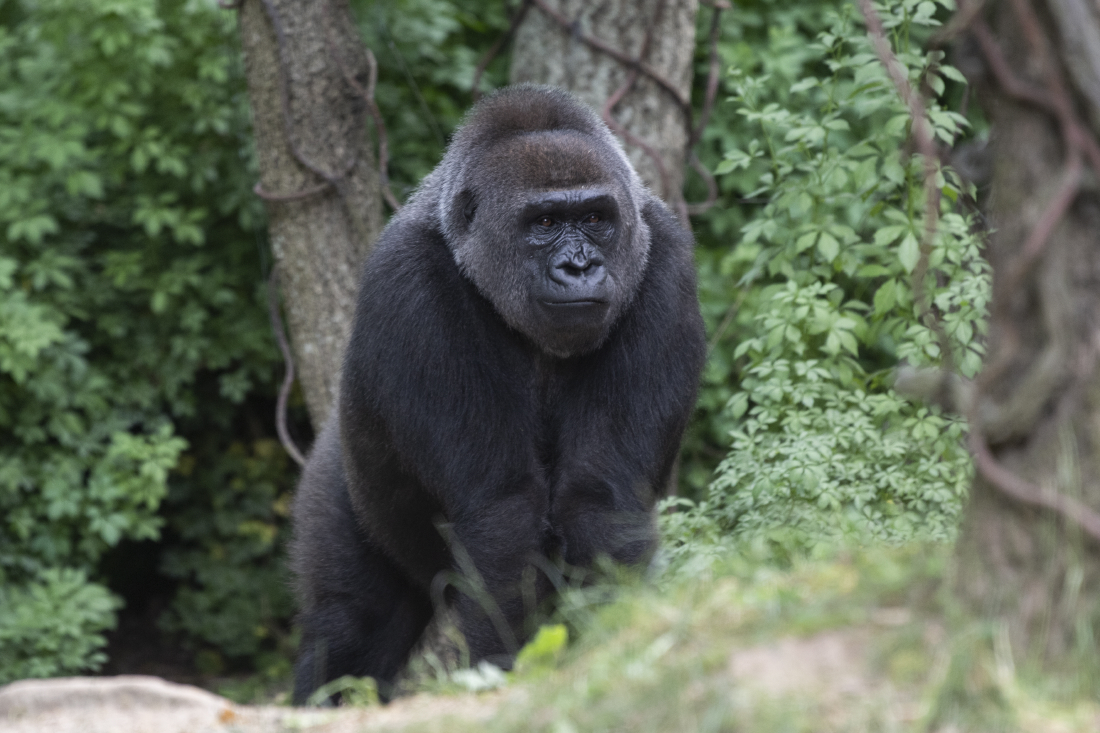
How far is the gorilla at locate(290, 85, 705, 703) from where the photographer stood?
3361mm

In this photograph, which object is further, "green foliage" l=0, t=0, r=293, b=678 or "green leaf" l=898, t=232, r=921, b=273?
"green foliage" l=0, t=0, r=293, b=678

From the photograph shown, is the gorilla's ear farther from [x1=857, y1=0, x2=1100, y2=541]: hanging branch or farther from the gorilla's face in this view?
[x1=857, y1=0, x2=1100, y2=541]: hanging branch

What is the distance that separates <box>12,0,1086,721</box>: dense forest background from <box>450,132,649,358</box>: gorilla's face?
84cm

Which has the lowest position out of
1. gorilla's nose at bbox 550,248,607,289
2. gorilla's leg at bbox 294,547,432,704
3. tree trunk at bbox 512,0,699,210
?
gorilla's leg at bbox 294,547,432,704

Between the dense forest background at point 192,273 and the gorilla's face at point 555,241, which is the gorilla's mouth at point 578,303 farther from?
the dense forest background at point 192,273

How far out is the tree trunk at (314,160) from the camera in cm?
518

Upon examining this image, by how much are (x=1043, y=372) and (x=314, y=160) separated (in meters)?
3.97

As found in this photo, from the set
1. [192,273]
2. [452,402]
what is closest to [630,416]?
[452,402]

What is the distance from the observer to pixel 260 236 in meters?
6.02

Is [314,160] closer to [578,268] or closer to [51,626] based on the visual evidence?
[578,268]

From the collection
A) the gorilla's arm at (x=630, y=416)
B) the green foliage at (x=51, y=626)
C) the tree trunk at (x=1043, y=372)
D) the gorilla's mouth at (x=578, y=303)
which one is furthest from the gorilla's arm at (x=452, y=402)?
the green foliage at (x=51, y=626)

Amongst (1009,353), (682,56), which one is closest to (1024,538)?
(1009,353)

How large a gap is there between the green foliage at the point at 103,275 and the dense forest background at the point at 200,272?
0.05 ft

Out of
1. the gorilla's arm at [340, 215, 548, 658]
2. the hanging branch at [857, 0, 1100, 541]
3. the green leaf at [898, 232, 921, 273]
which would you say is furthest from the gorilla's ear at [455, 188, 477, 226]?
the hanging branch at [857, 0, 1100, 541]
